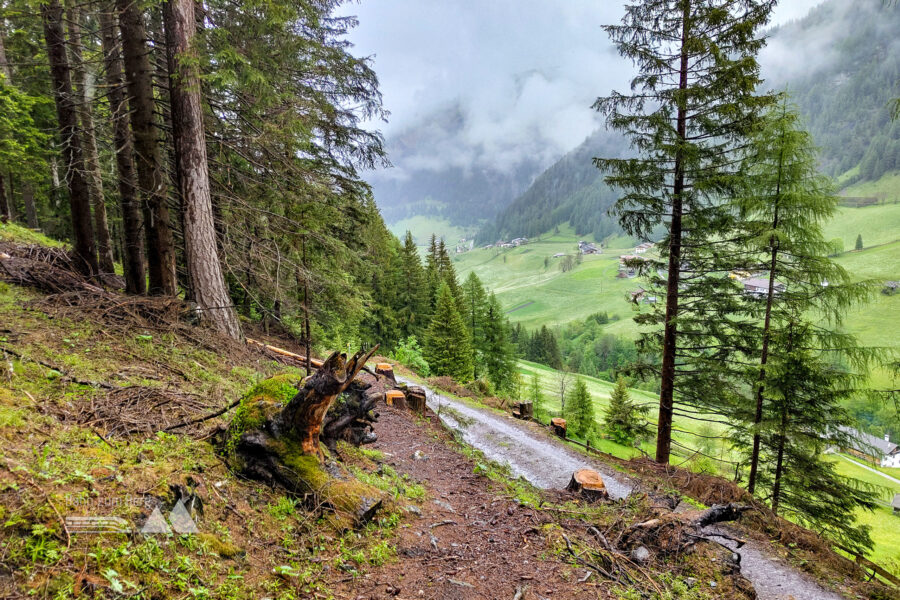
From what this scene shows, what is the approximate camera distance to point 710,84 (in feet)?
31.2

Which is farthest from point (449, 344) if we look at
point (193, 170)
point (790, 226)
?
point (193, 170)

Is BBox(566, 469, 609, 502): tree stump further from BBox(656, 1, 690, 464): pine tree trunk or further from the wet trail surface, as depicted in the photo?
BBox(656, 1, 690, 464): pine tree trunk

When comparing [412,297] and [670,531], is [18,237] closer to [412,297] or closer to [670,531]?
[670,531]

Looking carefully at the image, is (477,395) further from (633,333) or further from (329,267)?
(633,333)

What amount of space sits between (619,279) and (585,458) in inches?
7564

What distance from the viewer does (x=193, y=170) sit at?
23.7 ft

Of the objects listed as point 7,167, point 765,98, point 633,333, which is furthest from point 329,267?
point 633,333

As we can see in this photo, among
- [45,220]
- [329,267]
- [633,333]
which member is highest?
[45,220]

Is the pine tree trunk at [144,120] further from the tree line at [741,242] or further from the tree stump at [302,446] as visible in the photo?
the tree line at [741,242]

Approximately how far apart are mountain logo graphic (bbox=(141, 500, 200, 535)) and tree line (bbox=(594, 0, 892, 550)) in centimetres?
1060

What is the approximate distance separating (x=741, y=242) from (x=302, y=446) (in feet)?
35.5

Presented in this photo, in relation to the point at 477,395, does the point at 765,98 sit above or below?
above

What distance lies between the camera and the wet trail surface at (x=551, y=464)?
5.75m

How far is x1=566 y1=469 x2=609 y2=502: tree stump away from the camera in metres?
6.86
